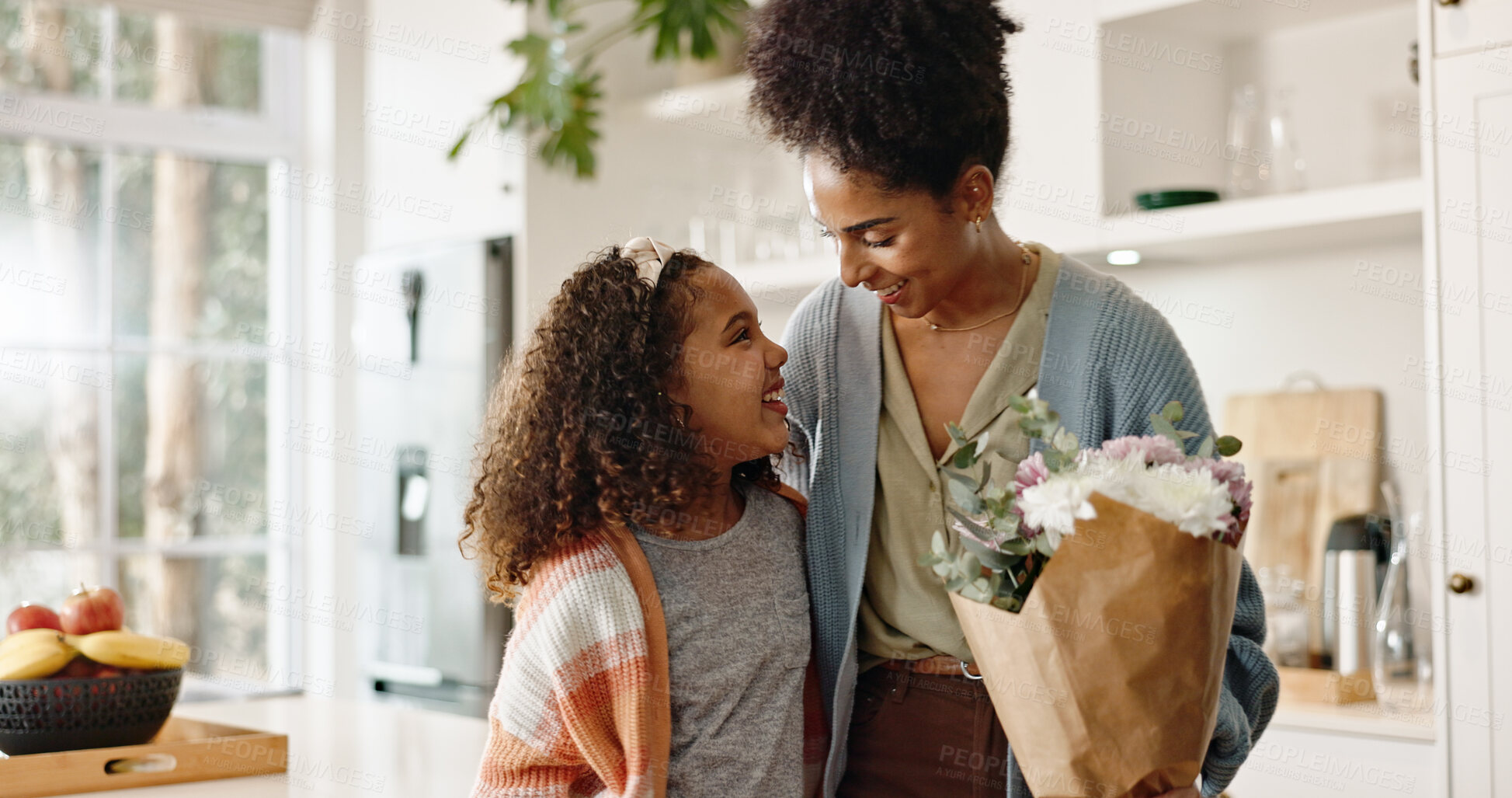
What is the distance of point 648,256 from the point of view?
130cm

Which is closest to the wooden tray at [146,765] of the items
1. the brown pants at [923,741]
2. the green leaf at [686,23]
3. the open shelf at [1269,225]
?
the brown pants at [923,741]

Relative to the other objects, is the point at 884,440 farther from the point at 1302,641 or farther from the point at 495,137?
the point at 495,137

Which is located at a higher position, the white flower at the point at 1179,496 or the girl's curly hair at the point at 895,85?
the girl's curly hair at the point at 895,85

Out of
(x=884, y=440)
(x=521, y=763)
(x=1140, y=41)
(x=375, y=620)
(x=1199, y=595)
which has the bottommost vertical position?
(x=375, y=620)

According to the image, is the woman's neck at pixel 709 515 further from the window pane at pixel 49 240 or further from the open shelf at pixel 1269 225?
the window pane at pixel 49 240

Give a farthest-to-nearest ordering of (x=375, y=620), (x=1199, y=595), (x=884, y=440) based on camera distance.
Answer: (x=375, y=620) < (x=884, y=440) < (x=1199, y=595)

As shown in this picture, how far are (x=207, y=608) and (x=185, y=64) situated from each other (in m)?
1.69

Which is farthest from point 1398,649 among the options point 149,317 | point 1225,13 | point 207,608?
point 149,317

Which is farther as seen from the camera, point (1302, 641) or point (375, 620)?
point (375, 620)

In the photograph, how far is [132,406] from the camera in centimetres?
413

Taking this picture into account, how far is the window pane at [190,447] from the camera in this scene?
4137 millimetres

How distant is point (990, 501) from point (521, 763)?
1.46 feet

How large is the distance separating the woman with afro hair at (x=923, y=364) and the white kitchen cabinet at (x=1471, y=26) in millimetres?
1137

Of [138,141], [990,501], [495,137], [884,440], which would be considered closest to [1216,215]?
[884,440]
